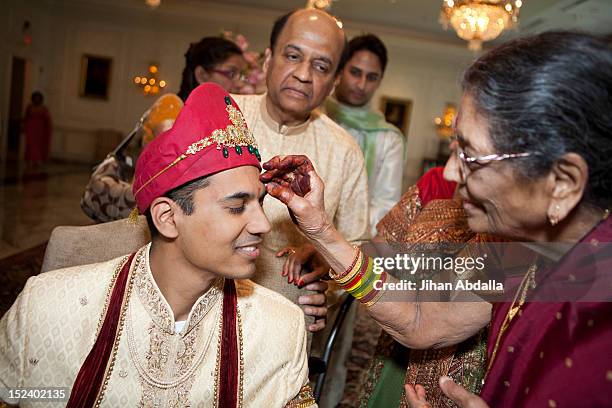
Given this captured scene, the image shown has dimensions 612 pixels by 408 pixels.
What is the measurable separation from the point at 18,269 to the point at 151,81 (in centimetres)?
1379

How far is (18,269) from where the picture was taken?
13.5 ft

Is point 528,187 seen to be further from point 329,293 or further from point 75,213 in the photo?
point 75,213

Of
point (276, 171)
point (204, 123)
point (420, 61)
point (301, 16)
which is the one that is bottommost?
point (276, 171)

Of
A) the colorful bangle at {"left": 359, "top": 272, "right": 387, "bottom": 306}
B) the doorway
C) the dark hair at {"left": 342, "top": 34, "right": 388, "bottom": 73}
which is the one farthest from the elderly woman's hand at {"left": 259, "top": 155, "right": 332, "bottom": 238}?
the doorway

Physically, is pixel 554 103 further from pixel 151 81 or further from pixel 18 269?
pixel 151 81

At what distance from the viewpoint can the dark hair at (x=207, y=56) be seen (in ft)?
11.5

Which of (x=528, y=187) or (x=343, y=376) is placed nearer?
(x=528, y=187)

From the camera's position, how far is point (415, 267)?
2150 mm

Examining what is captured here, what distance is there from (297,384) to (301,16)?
5.08ft

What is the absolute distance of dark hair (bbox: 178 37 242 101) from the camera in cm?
351

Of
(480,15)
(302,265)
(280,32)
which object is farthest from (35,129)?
(302,265)

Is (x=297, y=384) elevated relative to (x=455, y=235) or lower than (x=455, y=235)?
Result: lower

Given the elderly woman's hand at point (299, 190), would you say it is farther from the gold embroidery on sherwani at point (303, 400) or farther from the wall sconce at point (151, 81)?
the wall sconce at point (151, 81)

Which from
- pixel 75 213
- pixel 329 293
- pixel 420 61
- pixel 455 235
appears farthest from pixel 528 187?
pixel 420 61
